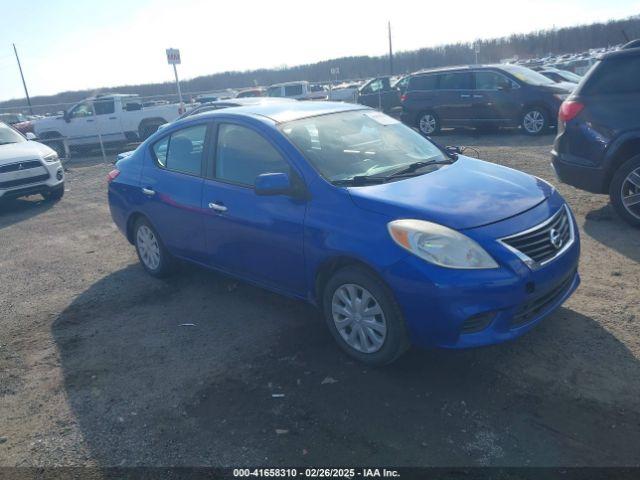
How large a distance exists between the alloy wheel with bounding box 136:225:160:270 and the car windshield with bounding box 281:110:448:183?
7.29 feet

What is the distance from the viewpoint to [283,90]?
26.0m

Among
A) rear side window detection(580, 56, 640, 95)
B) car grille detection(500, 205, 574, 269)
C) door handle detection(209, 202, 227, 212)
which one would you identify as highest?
rear side window detection(580, 56, 640, 95)

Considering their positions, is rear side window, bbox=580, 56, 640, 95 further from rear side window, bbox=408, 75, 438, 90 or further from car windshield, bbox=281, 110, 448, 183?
rear side window, bbox=408, 75, 438, 90

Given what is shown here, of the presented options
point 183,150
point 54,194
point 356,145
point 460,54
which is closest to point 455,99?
point 54,194

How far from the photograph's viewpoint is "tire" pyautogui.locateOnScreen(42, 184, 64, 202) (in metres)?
11.0

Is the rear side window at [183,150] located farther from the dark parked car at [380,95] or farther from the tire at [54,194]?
the dark parked car at [380,95]

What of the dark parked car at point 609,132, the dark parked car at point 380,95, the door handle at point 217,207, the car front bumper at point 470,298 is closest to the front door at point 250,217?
the door handle at point 217,207

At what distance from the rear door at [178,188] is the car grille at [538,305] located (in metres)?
2.81

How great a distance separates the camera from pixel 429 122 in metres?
15.7

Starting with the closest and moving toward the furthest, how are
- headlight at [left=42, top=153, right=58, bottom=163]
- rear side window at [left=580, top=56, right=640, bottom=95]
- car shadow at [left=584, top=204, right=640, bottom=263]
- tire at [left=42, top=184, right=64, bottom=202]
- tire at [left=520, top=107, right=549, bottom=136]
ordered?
car shadow at [left=584, top=204, right=640, bottom=263] → rear side window at [left=580, top=56, right=640, bottom=95] → headlight at [left=42, top=153, right=58, bottom=163] → tire at [left=42, top=184, right=64, bottom=202] → tire at [left=520, top=107, right=549, bottom=136]

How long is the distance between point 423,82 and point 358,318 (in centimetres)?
1325

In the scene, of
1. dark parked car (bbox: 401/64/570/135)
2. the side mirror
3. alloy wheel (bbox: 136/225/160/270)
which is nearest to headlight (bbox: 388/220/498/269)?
the side mirror

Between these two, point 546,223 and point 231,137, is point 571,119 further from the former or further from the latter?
point 231,137

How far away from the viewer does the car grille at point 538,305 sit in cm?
341
